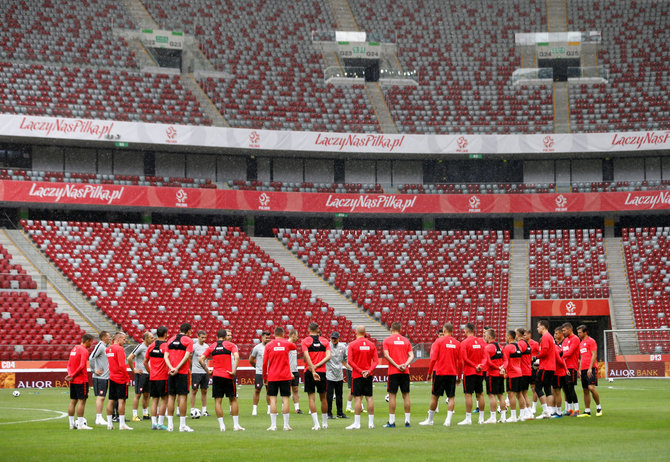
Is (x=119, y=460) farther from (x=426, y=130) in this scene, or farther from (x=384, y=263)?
(x=426, y=130)

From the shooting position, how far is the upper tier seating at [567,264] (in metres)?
53.0

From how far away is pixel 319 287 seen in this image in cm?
5350

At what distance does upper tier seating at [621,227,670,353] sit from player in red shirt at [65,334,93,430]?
37802 mm

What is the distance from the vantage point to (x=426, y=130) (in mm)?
60406

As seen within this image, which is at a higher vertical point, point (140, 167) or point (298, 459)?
point (140, 167)

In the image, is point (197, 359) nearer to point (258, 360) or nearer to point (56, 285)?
point (258, 360)

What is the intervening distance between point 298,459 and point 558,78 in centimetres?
5676

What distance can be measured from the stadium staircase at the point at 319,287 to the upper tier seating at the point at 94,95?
8.91 m

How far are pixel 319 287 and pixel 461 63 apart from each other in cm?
2219

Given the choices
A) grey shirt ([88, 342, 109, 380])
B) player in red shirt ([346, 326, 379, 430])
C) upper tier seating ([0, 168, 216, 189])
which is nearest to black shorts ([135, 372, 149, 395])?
grey shirt ([88, 342, 109, 380])

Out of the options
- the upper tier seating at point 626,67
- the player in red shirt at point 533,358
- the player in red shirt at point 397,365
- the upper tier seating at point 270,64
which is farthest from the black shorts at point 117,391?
the upper tier seating at point 626,67

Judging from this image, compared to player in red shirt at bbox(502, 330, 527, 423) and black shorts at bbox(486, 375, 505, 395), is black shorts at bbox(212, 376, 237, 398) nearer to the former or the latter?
black shorts at bbox(486, 375, 505, 395)

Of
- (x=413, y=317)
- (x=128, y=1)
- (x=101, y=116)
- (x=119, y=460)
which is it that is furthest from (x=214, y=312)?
(x=119, y=460)

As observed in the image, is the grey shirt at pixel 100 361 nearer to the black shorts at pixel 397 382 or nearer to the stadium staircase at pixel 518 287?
the black shorts at pixel 397 382
